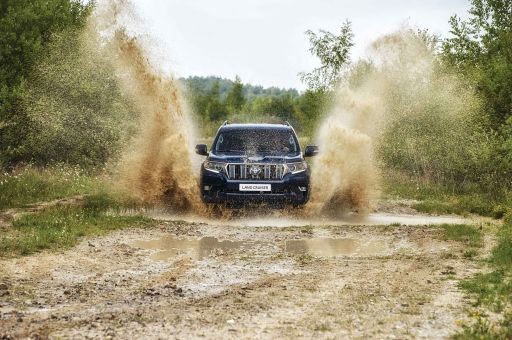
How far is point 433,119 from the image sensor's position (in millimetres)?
24703

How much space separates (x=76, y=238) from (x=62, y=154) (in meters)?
12.8

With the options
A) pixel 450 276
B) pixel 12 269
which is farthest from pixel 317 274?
pixel 12 269

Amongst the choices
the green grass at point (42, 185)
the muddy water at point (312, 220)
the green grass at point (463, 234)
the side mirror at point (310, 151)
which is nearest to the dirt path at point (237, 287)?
the green grass at point (463, 234)

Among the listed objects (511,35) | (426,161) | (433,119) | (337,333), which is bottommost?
(337,333)

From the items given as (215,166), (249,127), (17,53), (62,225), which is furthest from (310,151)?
(17,53)

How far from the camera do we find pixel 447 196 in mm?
20797

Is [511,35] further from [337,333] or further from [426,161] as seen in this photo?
[337,333]

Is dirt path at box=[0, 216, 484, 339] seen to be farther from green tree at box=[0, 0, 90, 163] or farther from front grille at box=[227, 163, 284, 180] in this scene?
green tree at box=[0, 0, 90, 163]

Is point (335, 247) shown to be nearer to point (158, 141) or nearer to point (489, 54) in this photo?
point (158, 141)

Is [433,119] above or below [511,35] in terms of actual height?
below

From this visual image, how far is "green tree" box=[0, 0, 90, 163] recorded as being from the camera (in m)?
22.0

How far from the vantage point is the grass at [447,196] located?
17.6m

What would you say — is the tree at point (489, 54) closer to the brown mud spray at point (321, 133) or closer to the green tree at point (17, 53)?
the brown mud spray at point (321, 133)

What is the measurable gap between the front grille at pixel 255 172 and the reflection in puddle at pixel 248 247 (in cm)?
204
